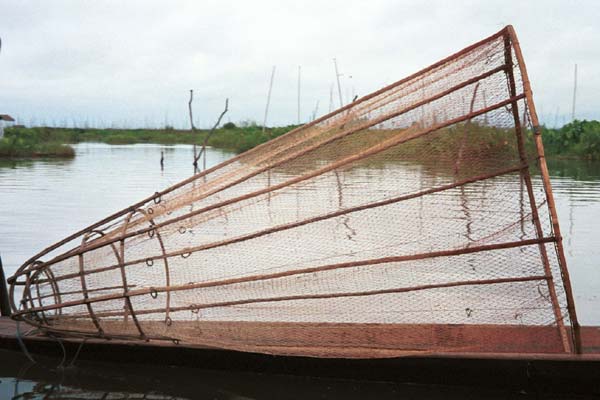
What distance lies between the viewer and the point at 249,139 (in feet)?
111

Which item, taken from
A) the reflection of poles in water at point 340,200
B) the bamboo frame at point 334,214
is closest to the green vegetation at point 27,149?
the bamboo frame at point 334,214

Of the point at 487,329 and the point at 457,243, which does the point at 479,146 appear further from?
the point at 487,329

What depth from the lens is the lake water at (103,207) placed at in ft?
20.0

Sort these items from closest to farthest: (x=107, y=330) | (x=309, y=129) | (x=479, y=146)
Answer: (x=479, y=146)
(x=309, y=129)
(x=107, y=330)

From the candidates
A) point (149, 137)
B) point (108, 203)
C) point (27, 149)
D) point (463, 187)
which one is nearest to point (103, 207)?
point (108, 203)

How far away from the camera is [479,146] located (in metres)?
3.53

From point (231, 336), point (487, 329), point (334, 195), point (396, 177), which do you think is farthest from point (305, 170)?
point (487, 329)

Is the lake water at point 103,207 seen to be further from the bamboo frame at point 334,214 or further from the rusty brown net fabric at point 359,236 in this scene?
the bamboo frame at point 334,214

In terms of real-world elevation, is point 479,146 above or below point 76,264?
above

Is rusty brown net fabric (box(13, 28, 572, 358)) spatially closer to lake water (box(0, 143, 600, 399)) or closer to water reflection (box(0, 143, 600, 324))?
water reflection (box(0, 143, 600, 324))

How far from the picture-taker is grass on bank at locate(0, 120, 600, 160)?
3.54 m

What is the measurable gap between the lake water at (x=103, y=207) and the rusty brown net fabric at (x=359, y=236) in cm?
37

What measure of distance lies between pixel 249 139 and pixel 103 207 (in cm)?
2199

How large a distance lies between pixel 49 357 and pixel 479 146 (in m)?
2.72
